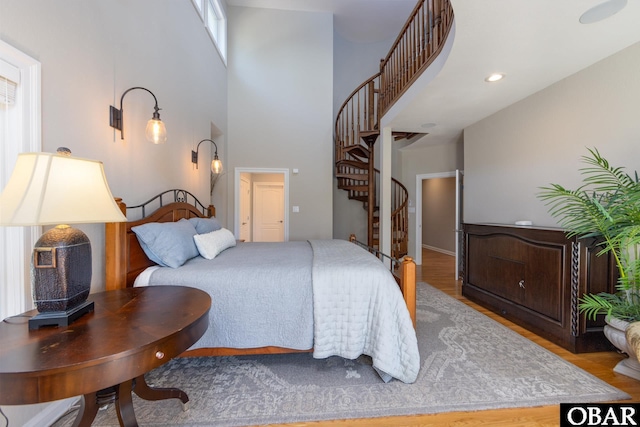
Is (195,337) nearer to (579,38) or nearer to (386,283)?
(386,283)

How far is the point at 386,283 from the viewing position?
1.62 m

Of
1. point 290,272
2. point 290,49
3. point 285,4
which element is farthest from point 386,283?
point 285,4

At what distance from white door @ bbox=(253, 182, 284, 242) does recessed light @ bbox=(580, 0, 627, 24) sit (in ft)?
17.8

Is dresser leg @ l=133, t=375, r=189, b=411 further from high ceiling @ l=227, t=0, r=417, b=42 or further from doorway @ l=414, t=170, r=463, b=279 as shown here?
high ceiling @ l=227, t=0, r=417, b=42

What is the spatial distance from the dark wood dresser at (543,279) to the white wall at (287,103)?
100 inches

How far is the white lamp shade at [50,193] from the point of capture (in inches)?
33.2

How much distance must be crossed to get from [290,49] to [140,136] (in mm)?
3606

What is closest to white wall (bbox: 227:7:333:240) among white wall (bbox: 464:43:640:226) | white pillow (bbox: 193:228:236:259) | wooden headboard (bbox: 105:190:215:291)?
white pillow (bbox: 193:228:236:259)

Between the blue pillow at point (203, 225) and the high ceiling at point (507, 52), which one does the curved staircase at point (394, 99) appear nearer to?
the high ceiling at point (507, 52)

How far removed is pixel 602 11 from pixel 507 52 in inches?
19.6

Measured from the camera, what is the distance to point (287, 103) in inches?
179

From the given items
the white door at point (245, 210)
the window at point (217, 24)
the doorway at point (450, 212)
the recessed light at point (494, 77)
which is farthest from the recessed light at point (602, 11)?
the white door at point (245, 210)

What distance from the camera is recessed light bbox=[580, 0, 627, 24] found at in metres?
1.51

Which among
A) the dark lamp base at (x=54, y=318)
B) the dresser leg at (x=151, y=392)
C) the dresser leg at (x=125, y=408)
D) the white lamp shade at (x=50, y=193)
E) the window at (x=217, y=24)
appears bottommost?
the dresser leg at (x=151, y=392)
